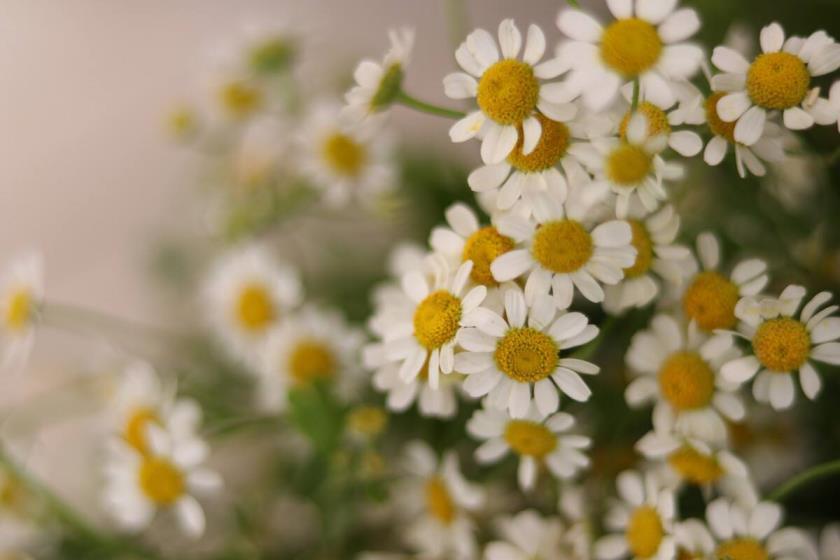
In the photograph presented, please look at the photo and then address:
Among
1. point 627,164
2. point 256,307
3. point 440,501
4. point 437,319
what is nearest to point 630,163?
point 627,164

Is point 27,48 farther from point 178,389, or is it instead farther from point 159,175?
point 178,389

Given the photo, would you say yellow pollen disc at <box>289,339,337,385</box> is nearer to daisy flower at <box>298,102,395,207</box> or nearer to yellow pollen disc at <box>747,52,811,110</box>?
daisy flower at <box>298,102,395,207</box>

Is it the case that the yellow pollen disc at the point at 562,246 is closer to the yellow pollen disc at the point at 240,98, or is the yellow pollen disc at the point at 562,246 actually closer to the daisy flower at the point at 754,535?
the daisy flower at the point at 754,535

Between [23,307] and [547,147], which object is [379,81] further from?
[23,307]

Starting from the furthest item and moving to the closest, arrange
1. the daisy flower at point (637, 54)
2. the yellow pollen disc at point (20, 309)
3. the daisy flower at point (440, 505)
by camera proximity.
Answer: the yellow pollen disc at point (20, 309) < the daisy flower at point (440, 505) < the daisy flower at point (637, 54)

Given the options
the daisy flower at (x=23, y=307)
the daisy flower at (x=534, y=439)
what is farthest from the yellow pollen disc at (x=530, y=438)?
the daisy flower at (x=23, y=307)

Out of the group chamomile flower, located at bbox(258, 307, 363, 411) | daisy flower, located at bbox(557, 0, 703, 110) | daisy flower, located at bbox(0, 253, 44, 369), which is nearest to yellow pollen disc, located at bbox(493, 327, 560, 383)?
daisy flower, located at bbox(557, 0, 703, 110)

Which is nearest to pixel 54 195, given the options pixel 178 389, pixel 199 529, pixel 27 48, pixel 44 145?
pixel 44 145
